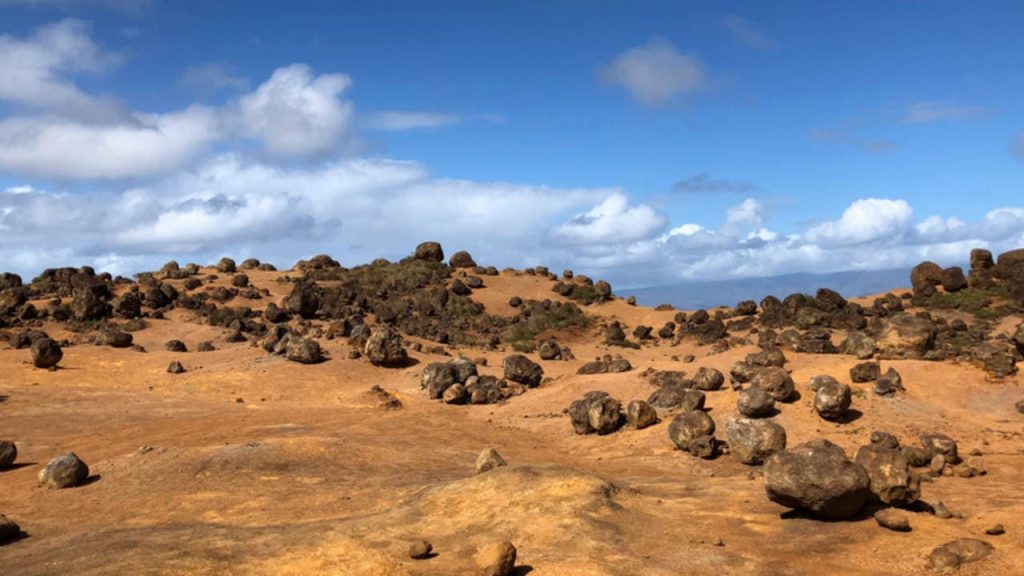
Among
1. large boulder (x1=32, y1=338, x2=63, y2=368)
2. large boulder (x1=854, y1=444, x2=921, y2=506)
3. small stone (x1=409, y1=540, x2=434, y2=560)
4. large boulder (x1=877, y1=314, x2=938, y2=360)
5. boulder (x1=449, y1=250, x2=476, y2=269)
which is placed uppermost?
boulder (x1=449, y1=250, x2=476, y2=269)

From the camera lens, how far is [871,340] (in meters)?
24.2

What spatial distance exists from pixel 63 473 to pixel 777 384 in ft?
59.8

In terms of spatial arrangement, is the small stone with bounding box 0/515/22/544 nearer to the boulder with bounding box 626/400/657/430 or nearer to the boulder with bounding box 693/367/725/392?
the boulder with bounding box 626/400/657/430

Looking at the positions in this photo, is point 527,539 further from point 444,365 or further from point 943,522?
point 444,365

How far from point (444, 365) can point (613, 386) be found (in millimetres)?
6949

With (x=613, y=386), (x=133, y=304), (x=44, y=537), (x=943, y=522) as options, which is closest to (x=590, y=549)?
(x=943, y=522)

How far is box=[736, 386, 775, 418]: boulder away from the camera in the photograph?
1978cm

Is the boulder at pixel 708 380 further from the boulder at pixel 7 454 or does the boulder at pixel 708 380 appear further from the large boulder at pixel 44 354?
the large boulder at pixel 44 354

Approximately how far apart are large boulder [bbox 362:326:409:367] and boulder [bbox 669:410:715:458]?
15.3 m

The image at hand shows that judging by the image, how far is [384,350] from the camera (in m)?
31.2

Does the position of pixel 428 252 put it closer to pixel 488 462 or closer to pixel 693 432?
pixel 693 432

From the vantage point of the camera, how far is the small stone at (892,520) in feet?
36.4

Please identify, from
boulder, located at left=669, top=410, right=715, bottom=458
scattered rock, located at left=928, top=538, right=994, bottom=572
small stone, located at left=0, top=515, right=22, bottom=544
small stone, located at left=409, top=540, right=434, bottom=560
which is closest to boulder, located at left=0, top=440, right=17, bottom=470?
small stone, located at left=0, top=515, right=22, bottom=544

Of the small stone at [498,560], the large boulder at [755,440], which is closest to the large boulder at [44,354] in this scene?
the small stone at [498,560]
